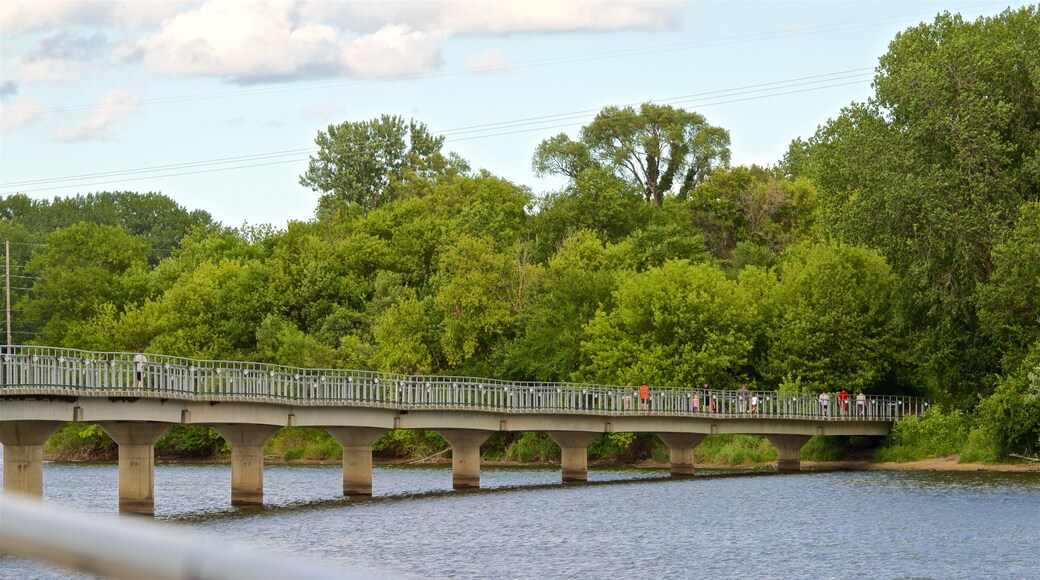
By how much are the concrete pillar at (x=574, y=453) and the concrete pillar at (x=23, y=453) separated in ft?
109

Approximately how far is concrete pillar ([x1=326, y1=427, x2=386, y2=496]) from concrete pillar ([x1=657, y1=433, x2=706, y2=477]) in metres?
19.7

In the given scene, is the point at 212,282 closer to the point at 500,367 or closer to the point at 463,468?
the point at 500,367

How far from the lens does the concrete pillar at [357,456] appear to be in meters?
71.1

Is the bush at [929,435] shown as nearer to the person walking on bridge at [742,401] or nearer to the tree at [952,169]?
the tree at [952,169]

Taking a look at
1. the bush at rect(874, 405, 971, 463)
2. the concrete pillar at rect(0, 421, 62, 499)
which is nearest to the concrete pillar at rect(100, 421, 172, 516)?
the concrete pillar at rect(0, 421, 62, 499)

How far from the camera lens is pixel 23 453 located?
52.9 m

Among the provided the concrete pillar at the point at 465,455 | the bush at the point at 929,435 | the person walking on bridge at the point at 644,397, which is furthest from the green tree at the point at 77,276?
the bush at the point at 929,435

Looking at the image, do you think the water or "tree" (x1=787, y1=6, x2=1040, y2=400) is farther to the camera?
"tree" (x1=787, y1=6, x2=1040, y2=400)

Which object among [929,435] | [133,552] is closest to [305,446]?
[929,435]

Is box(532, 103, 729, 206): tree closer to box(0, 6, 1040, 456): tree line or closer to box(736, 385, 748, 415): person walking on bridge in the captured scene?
box(0, 6, 1040, 456): tree line

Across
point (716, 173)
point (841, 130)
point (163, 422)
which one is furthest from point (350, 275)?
point (163, 422)

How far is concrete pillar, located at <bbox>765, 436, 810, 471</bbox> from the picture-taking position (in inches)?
3521

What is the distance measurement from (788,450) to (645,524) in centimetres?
3516

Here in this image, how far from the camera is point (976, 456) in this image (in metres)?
86.1
